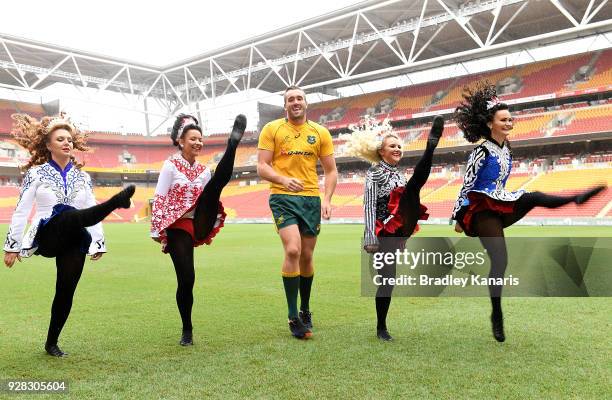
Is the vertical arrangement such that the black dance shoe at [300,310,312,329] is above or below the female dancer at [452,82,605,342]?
below

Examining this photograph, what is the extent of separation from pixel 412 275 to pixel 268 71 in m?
36.0

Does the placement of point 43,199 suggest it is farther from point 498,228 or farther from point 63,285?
point 498,228

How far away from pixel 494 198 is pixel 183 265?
250cm

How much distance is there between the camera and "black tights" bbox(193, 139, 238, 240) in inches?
150

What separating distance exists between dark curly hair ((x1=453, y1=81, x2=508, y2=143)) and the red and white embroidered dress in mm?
2345

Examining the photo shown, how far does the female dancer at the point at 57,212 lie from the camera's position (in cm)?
336

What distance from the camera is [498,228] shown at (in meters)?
3.82

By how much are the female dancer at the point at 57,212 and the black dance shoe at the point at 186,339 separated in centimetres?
86

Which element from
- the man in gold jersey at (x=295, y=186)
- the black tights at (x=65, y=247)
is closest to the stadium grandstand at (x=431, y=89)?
the man in gold jersey at (x=295, y=186)

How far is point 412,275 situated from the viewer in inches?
184

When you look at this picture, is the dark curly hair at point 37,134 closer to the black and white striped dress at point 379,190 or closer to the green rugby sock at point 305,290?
the green rugby sock at point 305,290

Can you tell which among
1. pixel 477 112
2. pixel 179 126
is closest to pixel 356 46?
pixel 477 112

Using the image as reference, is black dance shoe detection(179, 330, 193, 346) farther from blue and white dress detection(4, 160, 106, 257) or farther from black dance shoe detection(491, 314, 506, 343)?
black dance shoe detection(491, 314, 506, 343)

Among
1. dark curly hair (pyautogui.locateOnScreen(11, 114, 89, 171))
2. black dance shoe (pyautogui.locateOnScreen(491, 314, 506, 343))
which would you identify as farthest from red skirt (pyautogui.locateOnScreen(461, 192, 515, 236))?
dark curly hair (pyautogui.locateOnScreen(11, 114, 89, 171))
